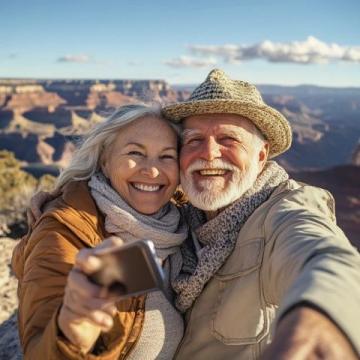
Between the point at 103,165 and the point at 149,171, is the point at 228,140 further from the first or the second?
the point at 103,165

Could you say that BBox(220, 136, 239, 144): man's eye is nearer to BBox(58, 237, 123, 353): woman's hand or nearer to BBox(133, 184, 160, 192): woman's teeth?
BBox(133, 184, 160, 192): woman's teeth

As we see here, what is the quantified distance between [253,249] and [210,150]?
673 millimetres

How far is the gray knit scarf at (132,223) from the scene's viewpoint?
227 cm

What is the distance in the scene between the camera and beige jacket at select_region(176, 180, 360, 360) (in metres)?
1.19

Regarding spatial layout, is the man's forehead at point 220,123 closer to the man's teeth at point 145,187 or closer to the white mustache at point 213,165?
the white mustache at point 213,165

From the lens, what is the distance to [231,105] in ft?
7.93

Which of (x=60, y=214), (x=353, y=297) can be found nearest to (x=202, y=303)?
(x=60, y=214)

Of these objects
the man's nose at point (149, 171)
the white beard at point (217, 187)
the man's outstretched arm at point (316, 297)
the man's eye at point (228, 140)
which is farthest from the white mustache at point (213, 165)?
the man's outstretched arm at point (316, 297)

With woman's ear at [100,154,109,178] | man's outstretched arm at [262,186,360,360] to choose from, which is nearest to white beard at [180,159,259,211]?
woman's ear at [100,154,109,178]

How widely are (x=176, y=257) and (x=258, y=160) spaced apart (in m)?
0.70

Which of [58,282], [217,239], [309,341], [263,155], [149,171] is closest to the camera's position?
[309,341]

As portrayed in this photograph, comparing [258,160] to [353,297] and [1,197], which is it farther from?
[1,197]

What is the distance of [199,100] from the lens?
8.09ft

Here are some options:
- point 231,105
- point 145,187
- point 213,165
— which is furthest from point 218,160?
point 145,187
